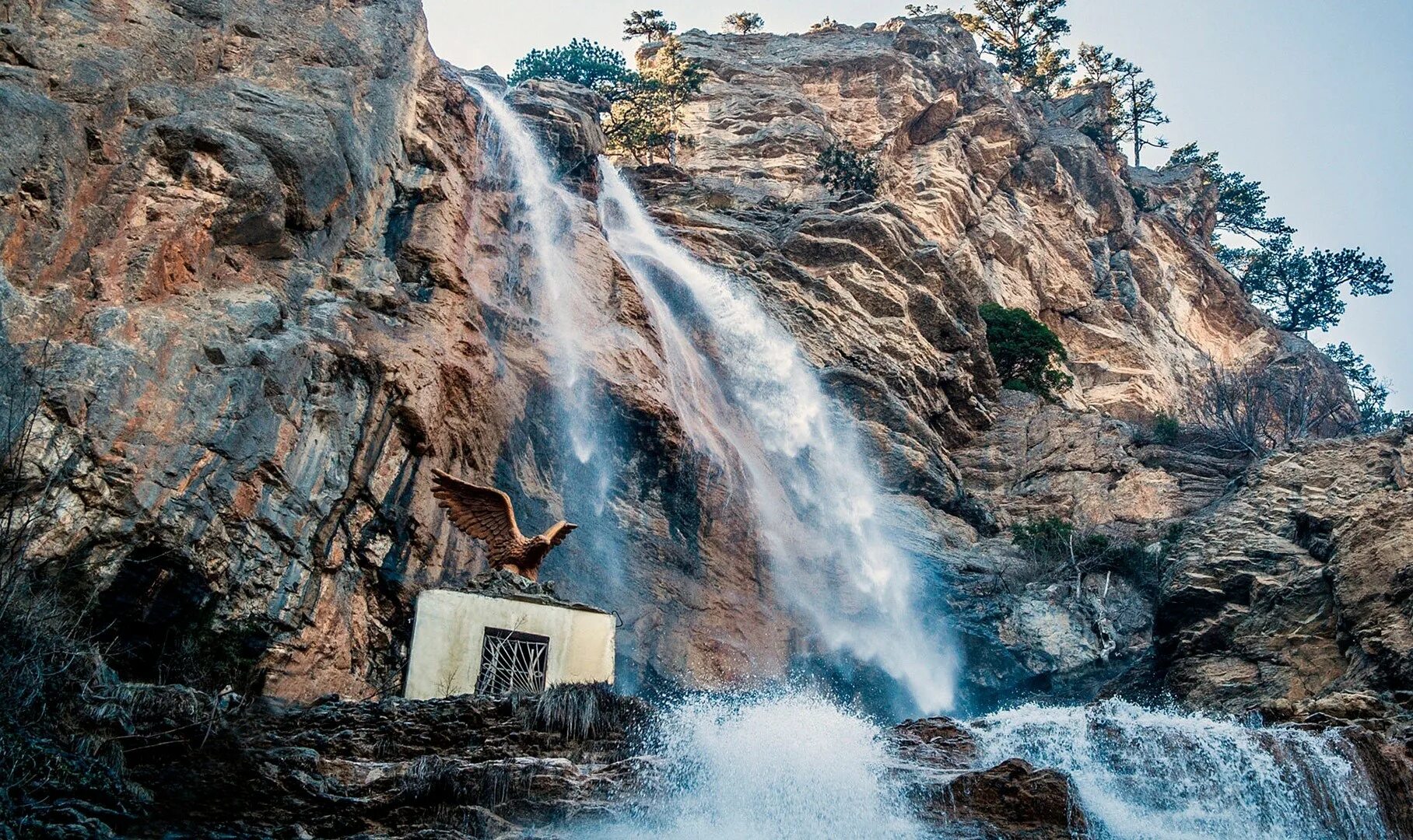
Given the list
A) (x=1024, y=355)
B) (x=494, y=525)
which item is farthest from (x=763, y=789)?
(x=1024, y=355)

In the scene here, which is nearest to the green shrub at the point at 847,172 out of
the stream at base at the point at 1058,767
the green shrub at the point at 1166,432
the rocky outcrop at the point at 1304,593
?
the green shrub at the point at 1166,432

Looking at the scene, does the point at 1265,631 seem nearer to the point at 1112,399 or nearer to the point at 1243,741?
the point at 1243,741

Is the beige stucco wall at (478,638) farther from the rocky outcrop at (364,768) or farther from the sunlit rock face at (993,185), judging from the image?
the sunlit rock face at (993,185)

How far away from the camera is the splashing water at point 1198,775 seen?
1242 cm

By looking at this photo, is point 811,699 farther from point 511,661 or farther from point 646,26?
point 646,26

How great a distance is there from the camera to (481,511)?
1562cm

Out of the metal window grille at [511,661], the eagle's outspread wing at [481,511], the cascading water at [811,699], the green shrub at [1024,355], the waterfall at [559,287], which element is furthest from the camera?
the green shrub at [1024,355]

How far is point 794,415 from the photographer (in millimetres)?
27688

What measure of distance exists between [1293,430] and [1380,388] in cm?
1766

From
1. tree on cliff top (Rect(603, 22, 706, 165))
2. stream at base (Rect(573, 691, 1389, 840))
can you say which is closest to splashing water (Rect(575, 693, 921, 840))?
stream at base (Rect(573, 691, 1389, 840))

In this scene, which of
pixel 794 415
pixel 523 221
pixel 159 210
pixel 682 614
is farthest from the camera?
pixel 794 415

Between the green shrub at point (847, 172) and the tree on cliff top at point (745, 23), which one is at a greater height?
the tree on cliff top at point (745, 23)

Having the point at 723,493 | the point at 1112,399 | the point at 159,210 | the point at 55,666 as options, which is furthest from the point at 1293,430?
the point at 55,666

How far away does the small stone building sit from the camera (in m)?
13.8
